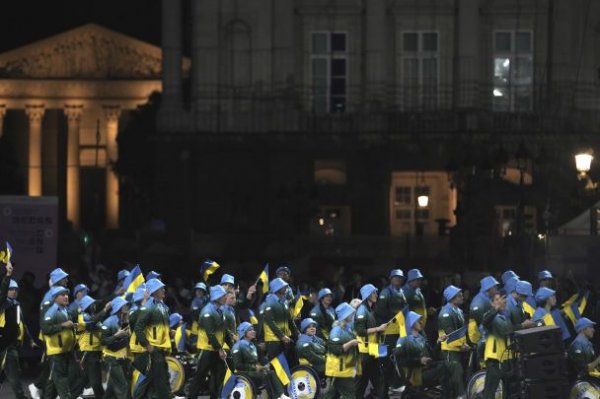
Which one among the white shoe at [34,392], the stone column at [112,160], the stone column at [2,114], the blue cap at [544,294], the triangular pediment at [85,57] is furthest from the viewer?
the stone column at [112,160]

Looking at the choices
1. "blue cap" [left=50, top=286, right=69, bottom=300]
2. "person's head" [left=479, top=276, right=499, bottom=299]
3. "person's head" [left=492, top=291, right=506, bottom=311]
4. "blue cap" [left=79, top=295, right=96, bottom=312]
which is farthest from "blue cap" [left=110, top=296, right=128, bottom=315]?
"person's head" [left=492, top=291, right=506, bottom=311]

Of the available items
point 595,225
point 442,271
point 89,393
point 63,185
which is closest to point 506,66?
point 442,271

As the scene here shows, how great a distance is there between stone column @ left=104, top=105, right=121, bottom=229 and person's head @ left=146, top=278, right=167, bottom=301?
2759 inches

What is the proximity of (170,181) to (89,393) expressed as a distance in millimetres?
29307

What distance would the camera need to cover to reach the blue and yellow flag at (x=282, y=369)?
2666 cm

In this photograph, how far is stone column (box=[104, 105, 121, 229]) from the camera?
96.4 m

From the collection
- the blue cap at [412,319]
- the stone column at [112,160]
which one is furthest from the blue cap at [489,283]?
the stone column at [112,160]

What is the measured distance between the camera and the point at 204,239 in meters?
50.6

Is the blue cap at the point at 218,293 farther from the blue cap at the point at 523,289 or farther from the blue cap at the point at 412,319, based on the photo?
the blue cap at the point at 523,289

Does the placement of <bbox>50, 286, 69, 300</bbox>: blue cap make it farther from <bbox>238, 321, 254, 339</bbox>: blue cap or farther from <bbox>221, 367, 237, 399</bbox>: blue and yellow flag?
<bbox>221, 367, 237, 399</bbox>: blue and yellow flag

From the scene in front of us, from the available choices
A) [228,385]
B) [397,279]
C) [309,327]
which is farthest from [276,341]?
A: [397,279]

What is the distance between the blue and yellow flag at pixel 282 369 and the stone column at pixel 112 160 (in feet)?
226

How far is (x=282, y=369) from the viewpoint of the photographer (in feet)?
88.2

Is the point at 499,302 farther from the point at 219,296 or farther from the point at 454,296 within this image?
the point at 219,296
